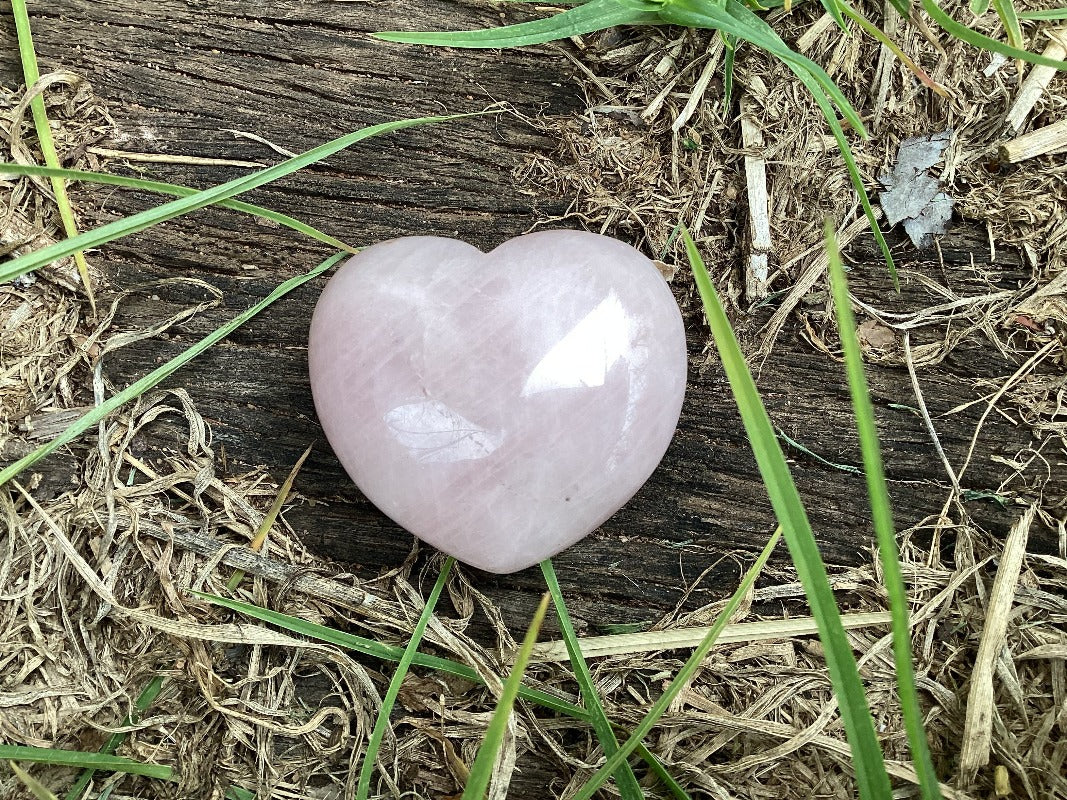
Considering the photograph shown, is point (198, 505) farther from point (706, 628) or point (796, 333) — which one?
point (796, 333)

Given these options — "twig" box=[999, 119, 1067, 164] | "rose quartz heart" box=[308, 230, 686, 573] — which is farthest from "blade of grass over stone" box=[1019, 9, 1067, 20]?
"rose quartz heart" box=[308, 230, 686, 573]

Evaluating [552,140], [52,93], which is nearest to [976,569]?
[552,140]

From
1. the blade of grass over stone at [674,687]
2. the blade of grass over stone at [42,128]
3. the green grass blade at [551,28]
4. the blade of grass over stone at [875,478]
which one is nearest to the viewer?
the blade of grass over stone at [875,478]

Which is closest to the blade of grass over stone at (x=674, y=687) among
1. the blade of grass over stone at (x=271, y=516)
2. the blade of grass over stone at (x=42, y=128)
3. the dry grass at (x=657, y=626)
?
the dry grass at (x=657, y=626)

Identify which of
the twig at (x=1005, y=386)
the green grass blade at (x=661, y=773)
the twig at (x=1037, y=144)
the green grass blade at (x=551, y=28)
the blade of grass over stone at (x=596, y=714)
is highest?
the green grass blade at (x=551, y=28)

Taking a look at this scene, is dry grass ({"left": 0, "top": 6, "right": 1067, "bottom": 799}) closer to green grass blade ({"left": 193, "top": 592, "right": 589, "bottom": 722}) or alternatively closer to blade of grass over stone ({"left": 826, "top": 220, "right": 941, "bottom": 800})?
green grass blade ({"left": 193, "top": 592, "right": 589, "bottom": 722})

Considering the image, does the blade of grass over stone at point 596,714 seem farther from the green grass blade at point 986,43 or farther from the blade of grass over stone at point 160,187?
the green grass blade at point 986,43
